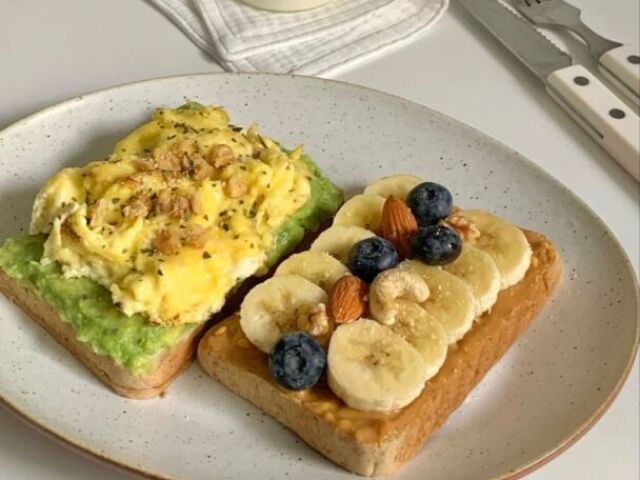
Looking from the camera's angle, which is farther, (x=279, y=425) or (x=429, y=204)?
(x=429, y=204)

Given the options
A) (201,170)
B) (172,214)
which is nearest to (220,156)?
(201,170)

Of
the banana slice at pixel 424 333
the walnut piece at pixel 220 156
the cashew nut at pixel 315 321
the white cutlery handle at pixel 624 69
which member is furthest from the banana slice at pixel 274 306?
the white cutlery handle at pixel 624 69

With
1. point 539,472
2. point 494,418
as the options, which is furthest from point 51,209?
point 539,472

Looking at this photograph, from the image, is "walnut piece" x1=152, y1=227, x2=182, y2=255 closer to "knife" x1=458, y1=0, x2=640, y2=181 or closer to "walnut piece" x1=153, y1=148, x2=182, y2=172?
"walnut piece" x1=153, y1=148, x2=182, y2=172

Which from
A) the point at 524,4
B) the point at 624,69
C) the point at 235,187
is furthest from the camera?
the point at 524,4

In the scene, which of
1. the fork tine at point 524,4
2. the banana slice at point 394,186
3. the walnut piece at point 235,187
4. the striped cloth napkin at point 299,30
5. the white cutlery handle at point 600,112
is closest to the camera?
the walnut piece at point 235,187

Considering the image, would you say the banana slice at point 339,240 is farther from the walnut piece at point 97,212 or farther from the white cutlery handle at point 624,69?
the white cutlery handle at point 624,69

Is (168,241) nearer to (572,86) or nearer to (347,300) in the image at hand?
(347,300)
